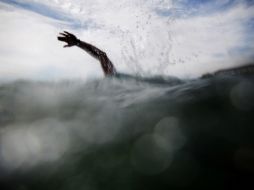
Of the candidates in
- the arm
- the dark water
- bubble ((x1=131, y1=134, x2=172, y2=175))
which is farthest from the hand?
bubble ((x1=131, y1=134, x2=172, y2=175))

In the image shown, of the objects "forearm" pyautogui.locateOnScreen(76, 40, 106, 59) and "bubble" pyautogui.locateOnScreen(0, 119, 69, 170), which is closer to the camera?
"bubble" pyautogui.locateOnScreen(0, 119, 69, 170)

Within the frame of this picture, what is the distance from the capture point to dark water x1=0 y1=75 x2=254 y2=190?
4.77 meters

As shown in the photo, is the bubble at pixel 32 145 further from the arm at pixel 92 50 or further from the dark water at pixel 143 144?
the arm at pixel 92 50

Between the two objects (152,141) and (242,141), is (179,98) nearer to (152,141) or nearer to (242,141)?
(152,141)

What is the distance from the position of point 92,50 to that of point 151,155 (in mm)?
5260

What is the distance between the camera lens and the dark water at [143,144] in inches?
188

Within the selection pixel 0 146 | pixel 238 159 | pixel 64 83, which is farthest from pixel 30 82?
pixel 238 159

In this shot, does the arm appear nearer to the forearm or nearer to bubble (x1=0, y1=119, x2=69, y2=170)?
the forearm

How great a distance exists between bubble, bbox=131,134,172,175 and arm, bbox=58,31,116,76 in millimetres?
4139

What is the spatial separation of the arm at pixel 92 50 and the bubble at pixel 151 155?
414cm

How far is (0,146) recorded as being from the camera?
8.00 metres

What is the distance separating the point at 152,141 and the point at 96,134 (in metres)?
2.06

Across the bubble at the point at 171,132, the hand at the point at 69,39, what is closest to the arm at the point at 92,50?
the hand at the point at 69,39

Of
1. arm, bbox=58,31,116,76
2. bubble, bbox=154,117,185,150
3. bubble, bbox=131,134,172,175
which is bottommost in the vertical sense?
bubble, bbox=131,134,172,175
